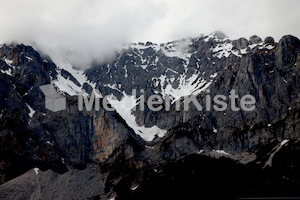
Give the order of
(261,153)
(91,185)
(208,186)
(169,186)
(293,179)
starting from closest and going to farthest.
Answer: (293,179)
(208,186)
(169,186)
(261,153)
(91,185)

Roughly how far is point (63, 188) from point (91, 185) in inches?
553

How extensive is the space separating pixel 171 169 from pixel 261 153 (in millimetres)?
44155

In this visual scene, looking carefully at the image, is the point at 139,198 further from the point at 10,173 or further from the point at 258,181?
the point at 10,173

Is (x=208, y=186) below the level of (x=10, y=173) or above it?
below

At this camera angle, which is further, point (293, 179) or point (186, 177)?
point (186, 177)

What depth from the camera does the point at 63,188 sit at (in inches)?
7549

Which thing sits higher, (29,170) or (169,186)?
(29,170)

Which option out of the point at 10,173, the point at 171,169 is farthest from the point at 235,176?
the point at 10,173

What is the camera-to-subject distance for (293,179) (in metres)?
146

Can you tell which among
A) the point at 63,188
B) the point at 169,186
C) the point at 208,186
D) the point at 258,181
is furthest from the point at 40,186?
the point at 258,181

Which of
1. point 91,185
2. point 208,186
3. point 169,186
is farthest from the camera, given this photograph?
point 91,185

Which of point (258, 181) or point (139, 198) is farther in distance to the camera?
point (139, 198)

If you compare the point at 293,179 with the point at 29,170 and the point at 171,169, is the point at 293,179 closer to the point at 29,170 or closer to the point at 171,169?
the point at 171,169

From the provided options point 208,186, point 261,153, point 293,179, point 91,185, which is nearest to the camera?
point 293,179
